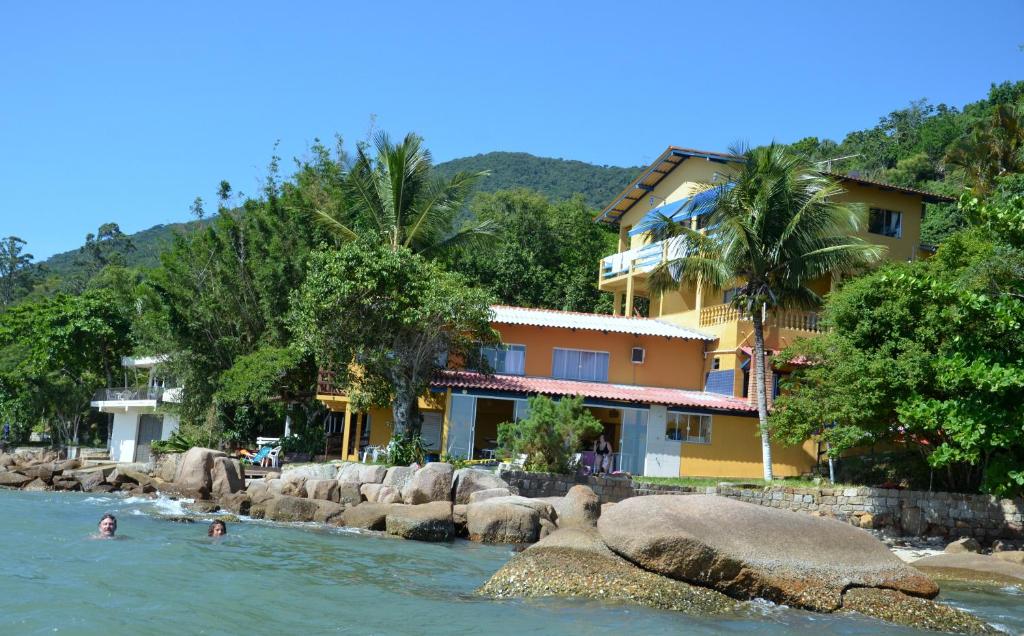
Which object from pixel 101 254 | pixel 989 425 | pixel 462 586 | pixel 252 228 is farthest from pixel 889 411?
pixel 101 254

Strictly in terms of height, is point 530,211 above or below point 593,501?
above

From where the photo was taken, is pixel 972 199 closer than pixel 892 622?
No

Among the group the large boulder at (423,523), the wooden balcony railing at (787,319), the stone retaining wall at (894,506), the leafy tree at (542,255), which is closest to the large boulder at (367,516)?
the large boulder at (423,523)

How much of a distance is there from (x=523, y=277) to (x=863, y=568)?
108 feet

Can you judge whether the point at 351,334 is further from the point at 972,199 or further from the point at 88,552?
the point at 972,199

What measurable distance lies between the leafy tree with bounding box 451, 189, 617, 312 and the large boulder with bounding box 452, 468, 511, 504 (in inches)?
828

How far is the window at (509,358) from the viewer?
98.1 ft

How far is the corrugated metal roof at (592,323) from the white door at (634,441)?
330cm

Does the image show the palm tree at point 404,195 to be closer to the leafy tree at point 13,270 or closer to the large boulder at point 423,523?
the large boulder at point 423,523

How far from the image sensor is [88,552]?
15.3 meters

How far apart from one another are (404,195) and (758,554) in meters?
18.9

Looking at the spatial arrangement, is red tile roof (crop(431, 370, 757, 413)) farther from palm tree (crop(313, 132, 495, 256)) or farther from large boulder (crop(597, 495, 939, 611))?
large boulder (crop(597, 495, 939, 611))

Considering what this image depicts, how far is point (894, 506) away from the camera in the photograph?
862 inches

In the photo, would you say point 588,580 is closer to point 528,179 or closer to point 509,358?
point 509,358
